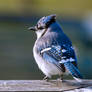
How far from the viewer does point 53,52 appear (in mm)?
4152

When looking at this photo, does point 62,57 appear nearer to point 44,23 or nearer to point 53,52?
point 53,52

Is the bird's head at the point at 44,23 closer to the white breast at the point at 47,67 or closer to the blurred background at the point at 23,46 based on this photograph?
the white breast at the point at 47,67

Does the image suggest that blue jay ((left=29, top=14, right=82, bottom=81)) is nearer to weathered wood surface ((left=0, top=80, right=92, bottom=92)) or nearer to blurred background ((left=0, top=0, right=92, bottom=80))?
weathered wood surface ((left=0, top=80, right=92, bottom=92))

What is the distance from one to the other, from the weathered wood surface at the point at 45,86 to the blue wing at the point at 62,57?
29 cm

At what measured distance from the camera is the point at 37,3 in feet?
59.6

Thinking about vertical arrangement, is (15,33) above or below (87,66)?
above

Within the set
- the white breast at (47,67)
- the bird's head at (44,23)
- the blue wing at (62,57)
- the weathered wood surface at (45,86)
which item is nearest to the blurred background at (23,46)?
the bird's head at (44,23)

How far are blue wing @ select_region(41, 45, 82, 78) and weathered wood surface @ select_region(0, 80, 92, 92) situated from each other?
0.29 m

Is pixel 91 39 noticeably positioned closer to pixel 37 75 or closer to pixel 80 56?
pixel 80 56

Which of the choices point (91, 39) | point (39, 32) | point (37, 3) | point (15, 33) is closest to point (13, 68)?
point (15, 33)

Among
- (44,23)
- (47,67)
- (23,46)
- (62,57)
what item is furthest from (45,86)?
(23,46)

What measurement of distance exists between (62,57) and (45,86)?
2.08 feet

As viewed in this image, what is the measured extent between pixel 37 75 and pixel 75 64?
5.12 m

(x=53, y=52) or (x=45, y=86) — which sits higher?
(x=53, y=52)
